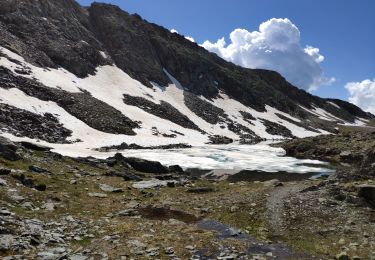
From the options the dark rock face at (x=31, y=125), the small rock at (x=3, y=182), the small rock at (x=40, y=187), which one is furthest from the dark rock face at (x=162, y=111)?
the small rock at (x=3, y=182)

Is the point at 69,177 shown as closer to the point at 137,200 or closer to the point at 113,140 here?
the point at 137,200

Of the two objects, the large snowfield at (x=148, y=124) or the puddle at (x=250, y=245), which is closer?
the puddle at (x=250, y=245)

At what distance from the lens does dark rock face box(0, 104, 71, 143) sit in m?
68.6

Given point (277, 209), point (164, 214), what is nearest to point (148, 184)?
point (164, 214)

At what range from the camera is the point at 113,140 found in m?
80.4

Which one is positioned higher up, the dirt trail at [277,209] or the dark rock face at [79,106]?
the dark rock face at [79,106]

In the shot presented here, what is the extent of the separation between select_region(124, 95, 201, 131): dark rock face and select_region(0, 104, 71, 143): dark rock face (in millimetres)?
41013

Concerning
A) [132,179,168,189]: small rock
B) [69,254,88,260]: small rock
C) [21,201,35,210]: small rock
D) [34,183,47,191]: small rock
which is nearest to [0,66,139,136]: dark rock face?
[132,179,168,189]: small rock

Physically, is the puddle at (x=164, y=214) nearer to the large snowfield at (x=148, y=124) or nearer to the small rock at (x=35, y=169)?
the small rock at (x=35, y=169)

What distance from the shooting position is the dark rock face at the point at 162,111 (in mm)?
117000

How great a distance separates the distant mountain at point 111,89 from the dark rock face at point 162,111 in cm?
37

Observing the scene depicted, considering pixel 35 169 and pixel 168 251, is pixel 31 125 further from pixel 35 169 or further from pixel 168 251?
pixel 168 251

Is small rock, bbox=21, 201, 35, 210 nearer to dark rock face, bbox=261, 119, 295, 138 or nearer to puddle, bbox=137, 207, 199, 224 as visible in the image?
puddle, bbox=137, 207, 199, 224

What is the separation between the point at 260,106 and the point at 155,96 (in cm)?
6540
